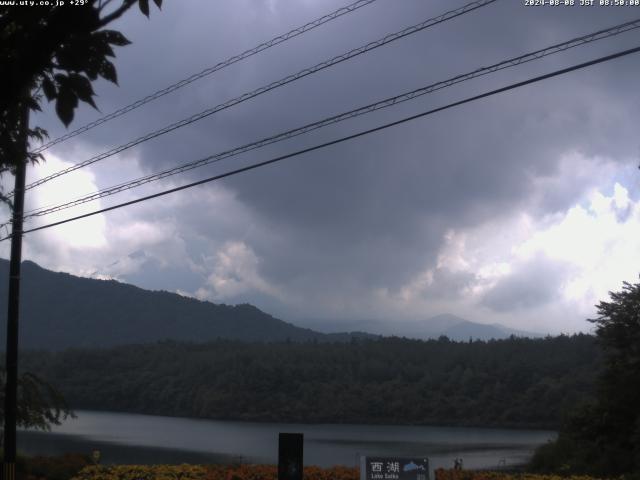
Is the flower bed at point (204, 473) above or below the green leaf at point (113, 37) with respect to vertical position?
below

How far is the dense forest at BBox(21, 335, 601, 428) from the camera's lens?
5969 cm

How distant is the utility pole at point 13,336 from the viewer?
16062 millimetres

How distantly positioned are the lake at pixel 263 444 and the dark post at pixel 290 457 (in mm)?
12652

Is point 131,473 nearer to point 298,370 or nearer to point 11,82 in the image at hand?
point 11,82

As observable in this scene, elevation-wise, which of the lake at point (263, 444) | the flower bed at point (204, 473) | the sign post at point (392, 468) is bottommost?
the lake at point (263, 444)

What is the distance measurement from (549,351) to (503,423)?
48.5 feet

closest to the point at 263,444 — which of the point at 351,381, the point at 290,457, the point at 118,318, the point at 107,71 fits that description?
the point at 290,457

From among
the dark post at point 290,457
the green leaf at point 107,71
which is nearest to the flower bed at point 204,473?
the dark post at point 290,457

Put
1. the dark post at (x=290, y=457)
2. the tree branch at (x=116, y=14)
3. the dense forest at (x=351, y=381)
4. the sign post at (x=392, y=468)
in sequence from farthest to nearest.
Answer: the dense forest at (x=351, y=381) → the dark post at (x=290, y=457) → the sign post at (x=392, y=468) → the tree branch at (x=116, y=14)

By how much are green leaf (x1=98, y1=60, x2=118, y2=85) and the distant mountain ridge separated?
6329 inches

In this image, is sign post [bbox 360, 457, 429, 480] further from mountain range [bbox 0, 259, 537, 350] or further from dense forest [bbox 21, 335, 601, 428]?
mountain range [bbox 0, 259, 537, 350]

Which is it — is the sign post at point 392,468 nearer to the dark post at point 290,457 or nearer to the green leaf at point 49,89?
the dark post at point 290,457

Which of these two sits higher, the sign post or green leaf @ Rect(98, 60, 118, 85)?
green leaf @ Rect(98, 60, 118, 85)

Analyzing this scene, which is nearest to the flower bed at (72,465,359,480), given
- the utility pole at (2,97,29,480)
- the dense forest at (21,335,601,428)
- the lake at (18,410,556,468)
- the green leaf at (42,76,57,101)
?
the utility pole at (2,97,29,480)
